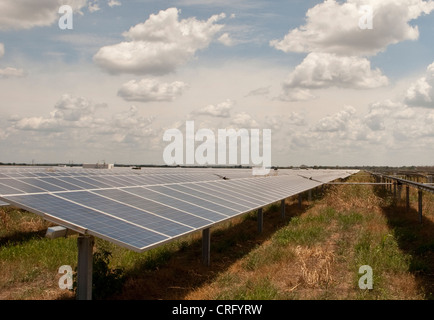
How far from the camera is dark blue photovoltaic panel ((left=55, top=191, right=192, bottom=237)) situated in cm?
902

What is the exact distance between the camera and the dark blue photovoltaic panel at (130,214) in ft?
29.6

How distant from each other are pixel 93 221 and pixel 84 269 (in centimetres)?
98

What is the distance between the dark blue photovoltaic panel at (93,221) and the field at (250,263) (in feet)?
9.15

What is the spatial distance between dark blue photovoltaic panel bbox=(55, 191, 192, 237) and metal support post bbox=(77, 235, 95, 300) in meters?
1.21

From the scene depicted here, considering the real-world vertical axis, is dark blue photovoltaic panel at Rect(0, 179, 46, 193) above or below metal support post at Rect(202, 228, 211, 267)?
above

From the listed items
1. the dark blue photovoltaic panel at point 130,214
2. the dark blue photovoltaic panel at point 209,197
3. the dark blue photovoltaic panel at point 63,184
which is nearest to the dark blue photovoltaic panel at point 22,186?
the dark blue photovoltaic panel at point 130,214

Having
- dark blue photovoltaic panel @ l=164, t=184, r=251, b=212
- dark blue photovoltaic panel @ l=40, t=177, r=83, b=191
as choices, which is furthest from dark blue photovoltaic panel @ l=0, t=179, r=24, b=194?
dark blue photovoltaic panel @ l=164, t=184, r=251, b=212

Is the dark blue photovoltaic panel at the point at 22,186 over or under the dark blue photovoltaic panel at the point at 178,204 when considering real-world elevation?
over

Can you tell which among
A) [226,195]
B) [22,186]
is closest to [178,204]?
[226,195]

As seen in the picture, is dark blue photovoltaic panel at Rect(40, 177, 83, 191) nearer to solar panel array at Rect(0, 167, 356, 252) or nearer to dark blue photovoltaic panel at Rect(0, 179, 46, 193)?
solar panel array at Rect(0, 167, 356, 252)

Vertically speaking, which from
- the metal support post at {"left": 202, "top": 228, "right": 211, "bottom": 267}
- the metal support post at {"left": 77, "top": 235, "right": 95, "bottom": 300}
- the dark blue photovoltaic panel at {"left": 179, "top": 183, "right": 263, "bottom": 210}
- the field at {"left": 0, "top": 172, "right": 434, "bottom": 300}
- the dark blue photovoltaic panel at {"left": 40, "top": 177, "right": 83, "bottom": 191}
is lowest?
the field at {"left": 0, "top": 172, "right": 434, "bottom": 300}

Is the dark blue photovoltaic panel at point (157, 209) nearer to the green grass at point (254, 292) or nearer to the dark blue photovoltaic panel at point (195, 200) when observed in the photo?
the dark blue photovoltaic panel at point (195, 200)
